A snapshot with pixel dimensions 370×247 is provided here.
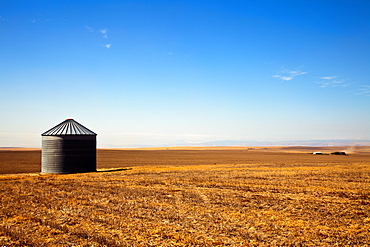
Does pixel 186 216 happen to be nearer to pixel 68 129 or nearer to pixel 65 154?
pixel 65 154

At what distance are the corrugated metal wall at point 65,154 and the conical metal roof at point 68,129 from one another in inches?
16.3

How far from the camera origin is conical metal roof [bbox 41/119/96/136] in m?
27.9

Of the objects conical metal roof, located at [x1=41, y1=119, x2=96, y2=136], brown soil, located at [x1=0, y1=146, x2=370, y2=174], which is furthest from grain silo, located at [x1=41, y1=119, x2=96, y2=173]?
brown soil, located at [x1=0, y1=146, x2=370, y2=174]

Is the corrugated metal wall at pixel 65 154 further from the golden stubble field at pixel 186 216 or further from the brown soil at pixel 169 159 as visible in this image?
the golden stubble field at pixel 186 216

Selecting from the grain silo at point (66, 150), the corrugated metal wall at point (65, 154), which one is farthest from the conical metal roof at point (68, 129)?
the corrugated metal wall at point (65, 154)

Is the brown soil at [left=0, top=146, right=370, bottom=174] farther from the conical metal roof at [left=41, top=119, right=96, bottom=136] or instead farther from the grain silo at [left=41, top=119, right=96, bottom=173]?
the conical metal roof at [left=41, top=119, right=96, bottom=136]

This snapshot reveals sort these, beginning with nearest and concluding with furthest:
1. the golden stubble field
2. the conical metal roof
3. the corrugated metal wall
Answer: the golden stubble field, the corrugated metal wall, the conical metal roof

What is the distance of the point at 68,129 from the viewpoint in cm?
2842

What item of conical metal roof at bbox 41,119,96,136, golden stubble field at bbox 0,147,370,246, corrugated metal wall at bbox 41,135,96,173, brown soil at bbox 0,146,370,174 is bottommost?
brown soil at bbox 0,146,370,174

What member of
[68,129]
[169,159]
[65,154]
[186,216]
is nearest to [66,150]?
[65,154]

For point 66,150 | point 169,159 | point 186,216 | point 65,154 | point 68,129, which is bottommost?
point 169,159

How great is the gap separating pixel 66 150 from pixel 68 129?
6.97 feet

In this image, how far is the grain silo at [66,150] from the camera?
27.3m

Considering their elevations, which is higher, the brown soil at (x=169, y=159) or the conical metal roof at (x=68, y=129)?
the conical metal roof at (x=68, y=129)
